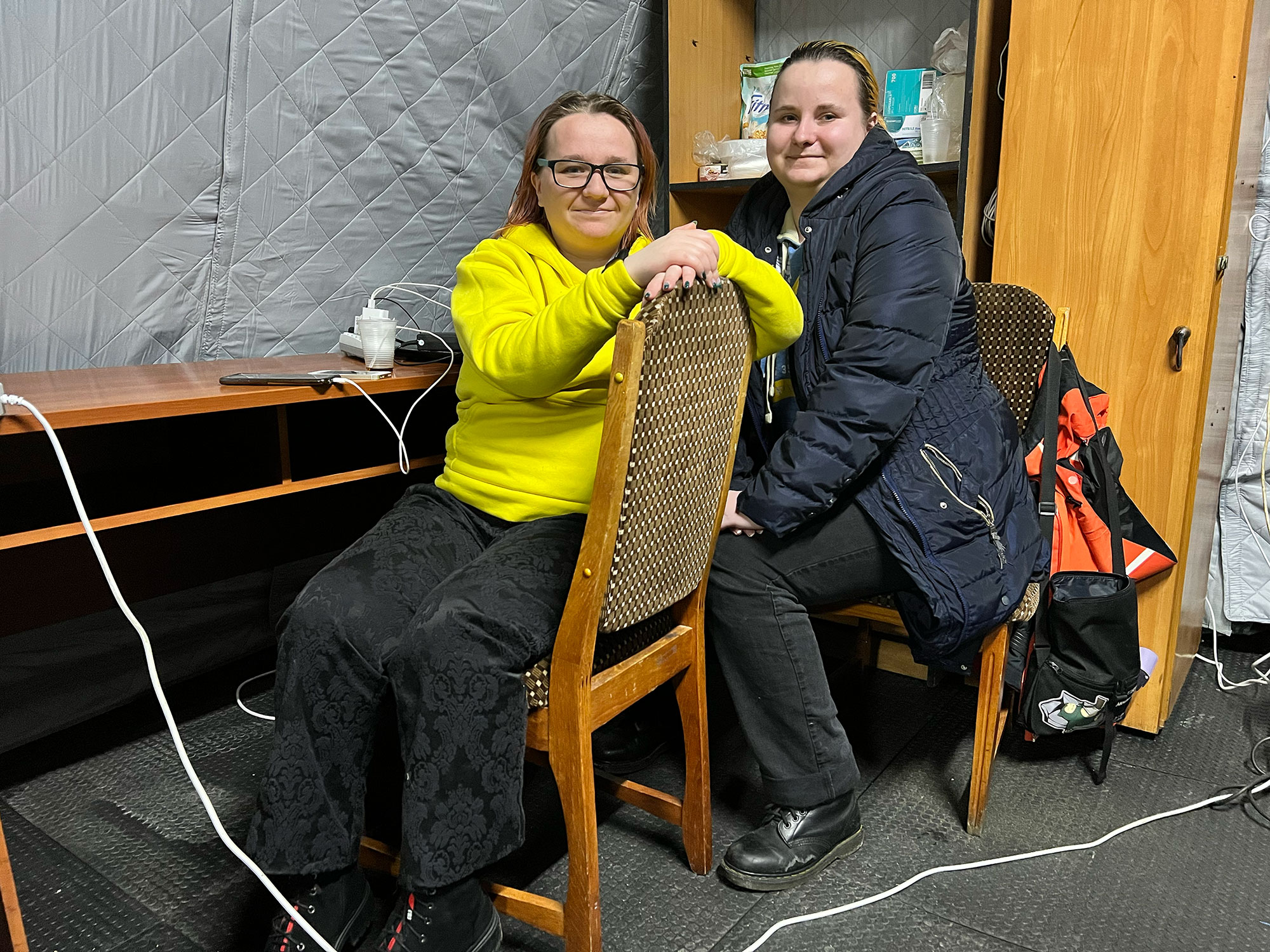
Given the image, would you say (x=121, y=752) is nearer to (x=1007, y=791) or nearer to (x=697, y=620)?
(x=697, y=620)

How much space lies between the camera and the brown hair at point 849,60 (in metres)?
1.48

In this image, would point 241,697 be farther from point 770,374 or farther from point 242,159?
point 770,374

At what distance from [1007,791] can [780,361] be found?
85 centimetres

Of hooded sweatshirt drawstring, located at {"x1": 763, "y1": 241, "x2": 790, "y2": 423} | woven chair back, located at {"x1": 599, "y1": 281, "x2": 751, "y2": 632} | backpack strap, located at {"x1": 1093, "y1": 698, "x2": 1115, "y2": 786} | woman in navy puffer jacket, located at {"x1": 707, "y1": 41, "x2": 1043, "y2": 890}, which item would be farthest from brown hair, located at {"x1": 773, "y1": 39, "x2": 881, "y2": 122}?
backpack strap, located at {"x1": 1093, "y1": 698, "x2": 1115, "y2": 786}

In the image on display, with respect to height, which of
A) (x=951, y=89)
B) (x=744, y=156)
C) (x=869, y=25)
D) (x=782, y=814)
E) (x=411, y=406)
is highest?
(x=869, y=25)

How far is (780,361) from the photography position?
158cm

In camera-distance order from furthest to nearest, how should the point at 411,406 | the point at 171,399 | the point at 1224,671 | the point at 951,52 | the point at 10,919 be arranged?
the point at 1224,671, the point at 951,52, the point at 411,406, the point at 171,399, the point at 10,919

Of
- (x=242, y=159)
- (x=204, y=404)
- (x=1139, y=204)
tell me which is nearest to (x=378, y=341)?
(x=204, y=404)

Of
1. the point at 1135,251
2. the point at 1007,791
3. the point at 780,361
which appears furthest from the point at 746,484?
the point at 1135,251

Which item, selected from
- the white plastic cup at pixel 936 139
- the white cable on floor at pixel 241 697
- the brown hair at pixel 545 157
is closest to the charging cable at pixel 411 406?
the brown hair at pixel 545 157

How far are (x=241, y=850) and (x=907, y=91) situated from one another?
198 centimetres

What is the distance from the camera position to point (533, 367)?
1.21 metres

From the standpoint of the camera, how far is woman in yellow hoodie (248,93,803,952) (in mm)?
1104

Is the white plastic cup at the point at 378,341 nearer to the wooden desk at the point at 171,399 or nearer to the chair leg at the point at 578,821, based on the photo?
the wooden desk at the point at 171,399
